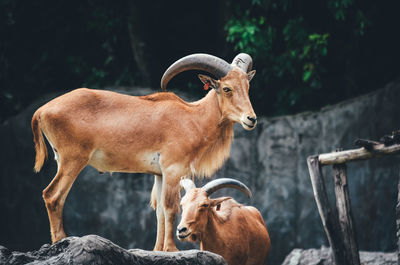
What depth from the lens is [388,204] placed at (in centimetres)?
880

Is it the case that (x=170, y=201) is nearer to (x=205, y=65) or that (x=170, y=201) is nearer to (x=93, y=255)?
(x=205, y=65)

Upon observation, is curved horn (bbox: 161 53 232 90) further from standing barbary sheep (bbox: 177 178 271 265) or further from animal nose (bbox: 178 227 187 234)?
animal nose (bbox: 178 227 187 234)

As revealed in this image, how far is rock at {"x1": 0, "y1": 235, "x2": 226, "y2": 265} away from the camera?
13.7 ft

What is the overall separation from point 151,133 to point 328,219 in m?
2.75

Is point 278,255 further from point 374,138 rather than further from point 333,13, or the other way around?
point 333,13

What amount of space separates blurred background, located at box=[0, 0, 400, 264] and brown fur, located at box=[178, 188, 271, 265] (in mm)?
2195

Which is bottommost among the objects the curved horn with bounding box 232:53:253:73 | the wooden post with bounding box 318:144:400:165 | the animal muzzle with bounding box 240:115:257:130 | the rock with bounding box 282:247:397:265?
the rock with bounding box 282:247:397:265

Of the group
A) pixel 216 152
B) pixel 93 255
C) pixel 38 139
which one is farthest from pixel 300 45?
pixel 93 255

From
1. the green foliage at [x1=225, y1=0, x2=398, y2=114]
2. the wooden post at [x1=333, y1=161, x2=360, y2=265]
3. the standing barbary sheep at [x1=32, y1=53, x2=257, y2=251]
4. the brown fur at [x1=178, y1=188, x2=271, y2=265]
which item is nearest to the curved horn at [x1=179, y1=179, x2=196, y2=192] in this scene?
the brown fur at [x1=178, y1=188, x2=271, y2=265]

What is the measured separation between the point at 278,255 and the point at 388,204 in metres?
1.92

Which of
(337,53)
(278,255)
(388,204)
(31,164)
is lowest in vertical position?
(278,255)

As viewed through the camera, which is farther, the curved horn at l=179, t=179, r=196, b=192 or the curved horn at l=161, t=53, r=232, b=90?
the curved horn at l=179, t=179, r=196, b=192

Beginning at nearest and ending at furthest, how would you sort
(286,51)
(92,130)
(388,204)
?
(92,130), (388,204), (286,51)

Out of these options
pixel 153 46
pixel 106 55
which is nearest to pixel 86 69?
pixel 106 55
